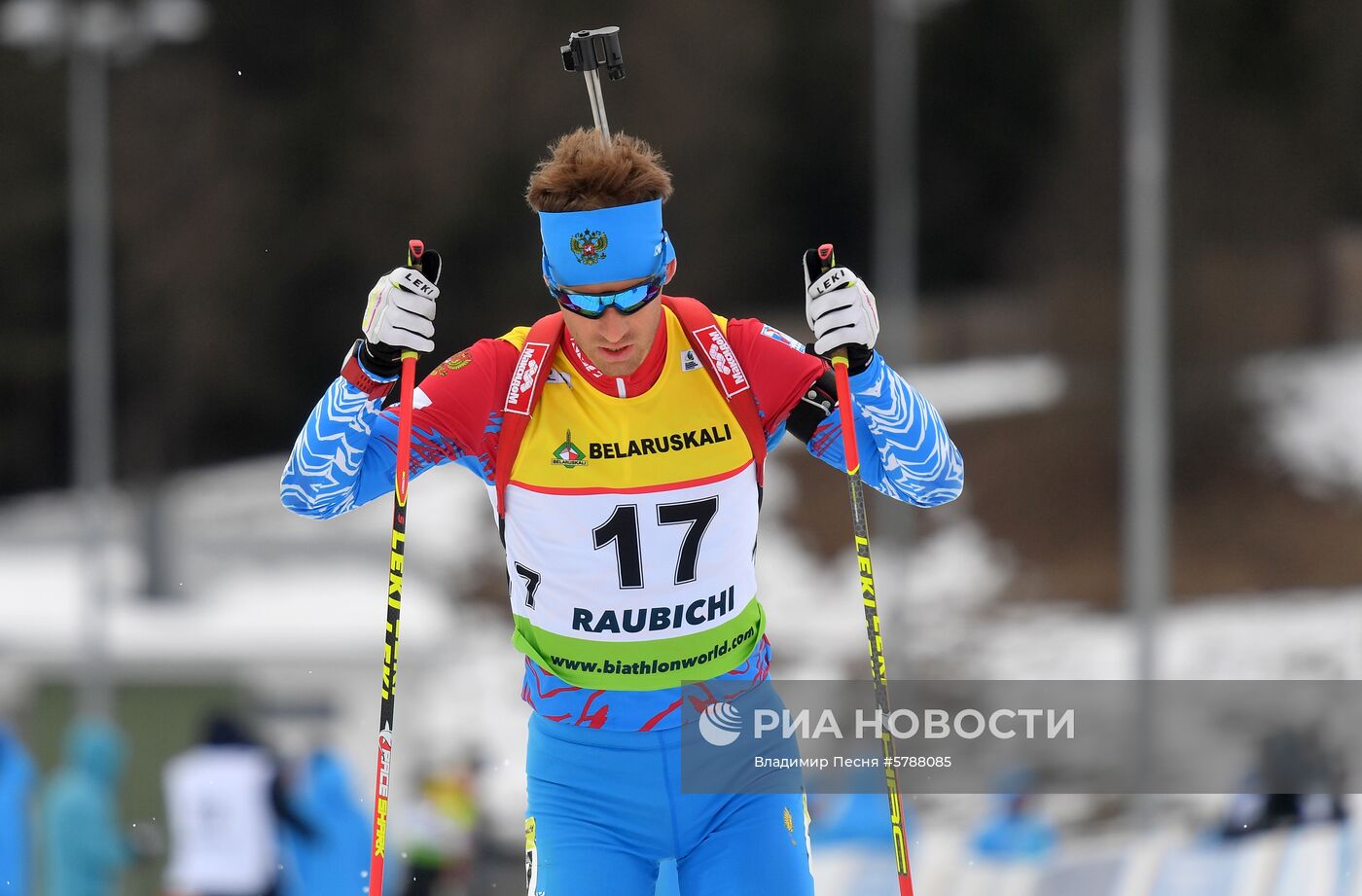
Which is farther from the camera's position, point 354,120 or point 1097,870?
point 354,120

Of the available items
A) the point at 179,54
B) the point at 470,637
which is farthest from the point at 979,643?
the point at 179,54

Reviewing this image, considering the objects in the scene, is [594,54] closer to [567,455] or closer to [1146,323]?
[567,455]

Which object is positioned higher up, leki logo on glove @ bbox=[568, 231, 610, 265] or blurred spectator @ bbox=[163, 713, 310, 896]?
leki logo on glove @ bbox=[568, 231, 610, 265]

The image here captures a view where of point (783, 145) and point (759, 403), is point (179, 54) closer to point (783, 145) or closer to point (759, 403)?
point (783, 145)

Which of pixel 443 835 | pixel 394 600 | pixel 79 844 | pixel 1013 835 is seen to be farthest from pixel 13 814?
pixel 394 600

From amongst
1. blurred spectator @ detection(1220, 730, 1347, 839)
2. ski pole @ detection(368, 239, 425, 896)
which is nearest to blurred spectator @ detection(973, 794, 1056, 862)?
blurred spectator @ detection(1220, 730, 1347, 839)

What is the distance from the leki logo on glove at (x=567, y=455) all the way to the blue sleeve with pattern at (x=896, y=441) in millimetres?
537

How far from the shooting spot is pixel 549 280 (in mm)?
3557

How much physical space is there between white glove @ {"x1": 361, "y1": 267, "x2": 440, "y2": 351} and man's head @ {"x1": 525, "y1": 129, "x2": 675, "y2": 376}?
262mm

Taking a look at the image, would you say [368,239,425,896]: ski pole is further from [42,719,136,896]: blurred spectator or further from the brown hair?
[42,719,136,896]: blurred spectator

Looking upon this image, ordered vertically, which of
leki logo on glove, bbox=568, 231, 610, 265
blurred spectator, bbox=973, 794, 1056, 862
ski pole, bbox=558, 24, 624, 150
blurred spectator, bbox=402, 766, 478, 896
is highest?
ski pole, bbox=558, 24, 624, 150

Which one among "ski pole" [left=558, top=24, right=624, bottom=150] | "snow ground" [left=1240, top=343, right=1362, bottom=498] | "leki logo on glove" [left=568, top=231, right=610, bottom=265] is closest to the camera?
"leki logo on glove" [left=568, top=231, right=610, bottom=265]

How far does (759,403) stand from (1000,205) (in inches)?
1183

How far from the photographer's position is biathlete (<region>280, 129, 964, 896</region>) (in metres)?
3.51
